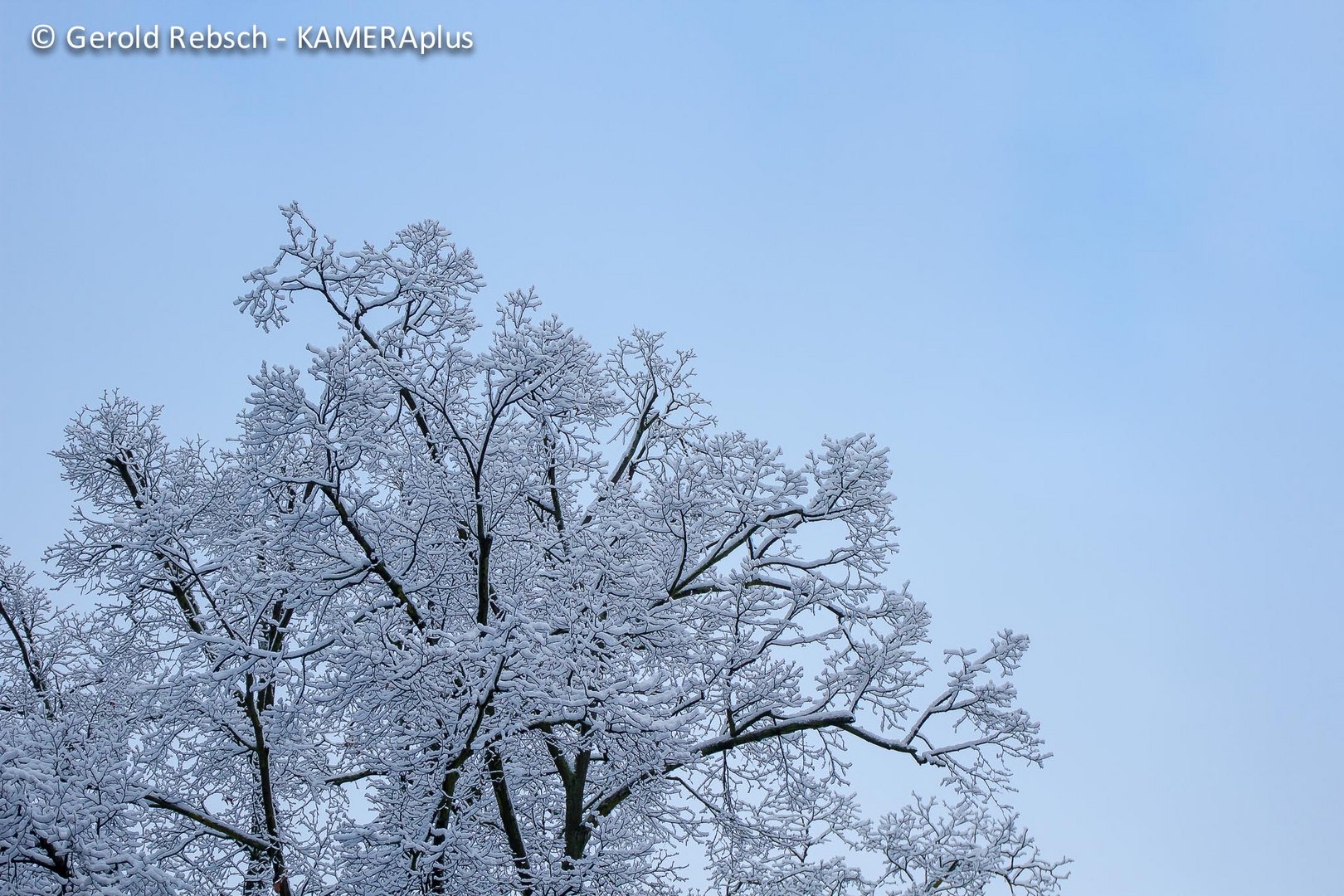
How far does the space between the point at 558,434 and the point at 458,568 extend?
1.38 metres

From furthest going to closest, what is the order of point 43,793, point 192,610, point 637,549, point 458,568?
point 192,610 < point 637,549 < point 458,568 < point 43,793

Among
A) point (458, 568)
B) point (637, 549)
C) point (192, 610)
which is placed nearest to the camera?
point (458, 568)

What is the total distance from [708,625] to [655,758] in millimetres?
1656

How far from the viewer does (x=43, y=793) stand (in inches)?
264

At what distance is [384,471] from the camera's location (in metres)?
8.70

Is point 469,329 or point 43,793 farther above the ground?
point 469,329

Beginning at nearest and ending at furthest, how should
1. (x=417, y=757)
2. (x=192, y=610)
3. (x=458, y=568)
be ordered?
1. (x=417, y=757)
2. (x=458, y=568)
3. (x=192, y=610)

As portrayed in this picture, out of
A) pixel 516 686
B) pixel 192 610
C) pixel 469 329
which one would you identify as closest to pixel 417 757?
pixel 516 686

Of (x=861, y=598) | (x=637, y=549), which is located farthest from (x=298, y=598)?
(x=861, y=598)

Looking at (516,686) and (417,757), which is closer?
(516,686)

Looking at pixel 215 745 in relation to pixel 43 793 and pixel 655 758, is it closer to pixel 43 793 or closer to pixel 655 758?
pixel 43 793

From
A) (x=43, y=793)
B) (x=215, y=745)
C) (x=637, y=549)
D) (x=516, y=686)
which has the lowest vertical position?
(x=43, y=793)

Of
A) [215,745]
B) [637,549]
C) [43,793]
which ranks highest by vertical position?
[637,549]

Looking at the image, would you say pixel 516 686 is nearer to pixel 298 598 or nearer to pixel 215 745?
pixel 298 598
